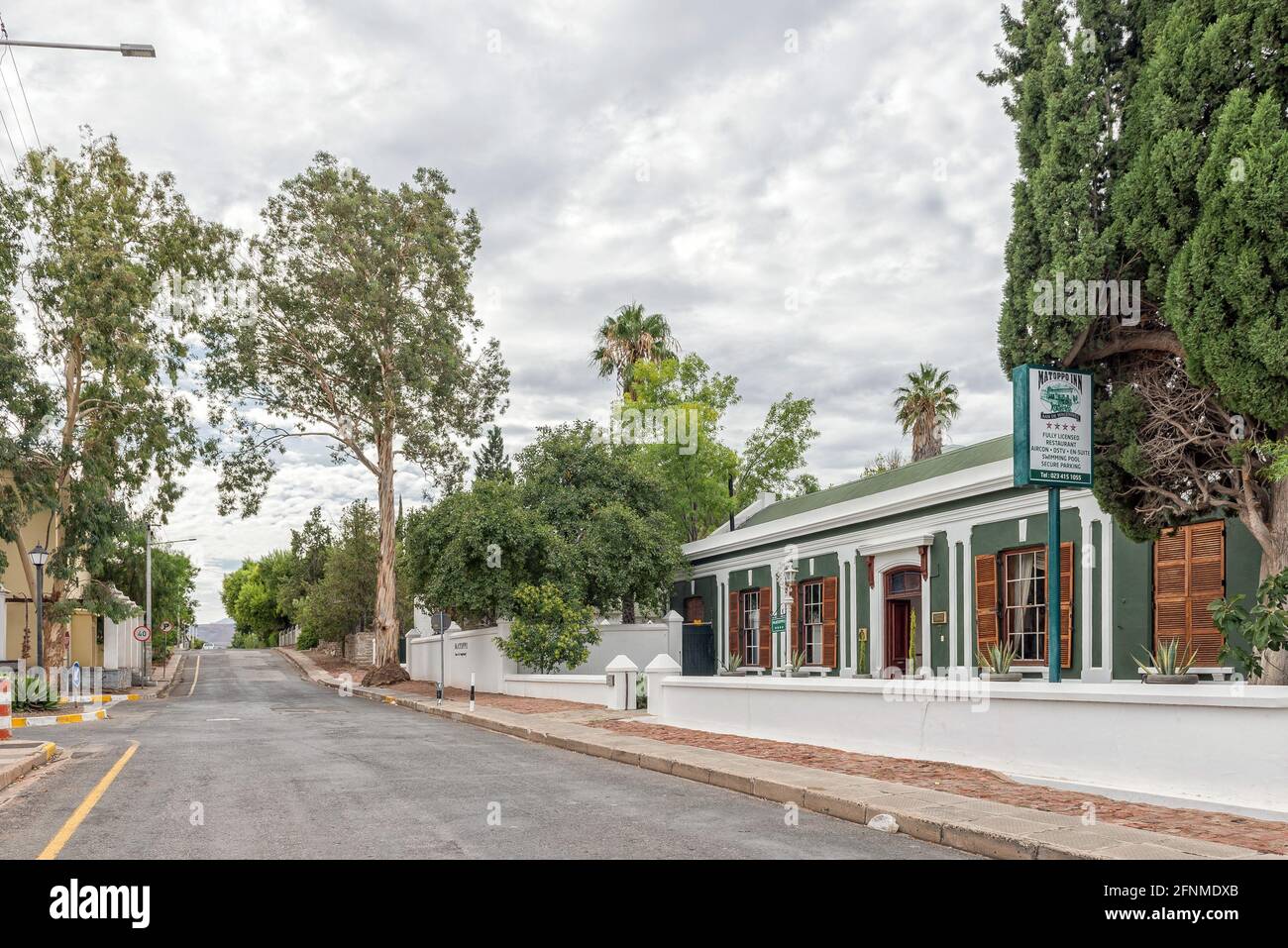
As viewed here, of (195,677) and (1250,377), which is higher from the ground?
(1250,377)

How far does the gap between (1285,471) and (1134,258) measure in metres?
3.16

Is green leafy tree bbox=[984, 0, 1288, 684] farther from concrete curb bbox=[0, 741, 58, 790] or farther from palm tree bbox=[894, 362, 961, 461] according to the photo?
palm tree bbox=[894, 362, 961, 461]

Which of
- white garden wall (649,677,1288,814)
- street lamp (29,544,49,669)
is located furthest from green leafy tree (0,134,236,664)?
white garden wall (649,677,1288,814)

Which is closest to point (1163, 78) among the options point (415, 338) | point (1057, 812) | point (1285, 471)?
point (1285, 471)

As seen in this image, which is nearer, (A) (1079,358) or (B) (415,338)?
(A) (1079,358)

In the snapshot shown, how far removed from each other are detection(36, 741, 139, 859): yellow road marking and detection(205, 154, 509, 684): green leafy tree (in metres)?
23.2

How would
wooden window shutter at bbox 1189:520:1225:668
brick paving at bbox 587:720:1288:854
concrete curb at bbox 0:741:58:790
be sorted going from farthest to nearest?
wooden window shutter at bbox 1189:520:1225:668
concrete curb at bbox 0:741:58:790
brick paving at bbox 587:720:1288:854

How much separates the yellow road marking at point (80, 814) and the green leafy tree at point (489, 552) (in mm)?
14794

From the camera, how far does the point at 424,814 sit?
30.3 ft

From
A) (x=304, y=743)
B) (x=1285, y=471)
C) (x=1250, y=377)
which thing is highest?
(x=1250, y=377)

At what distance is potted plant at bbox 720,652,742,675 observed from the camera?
2611 centimetres
